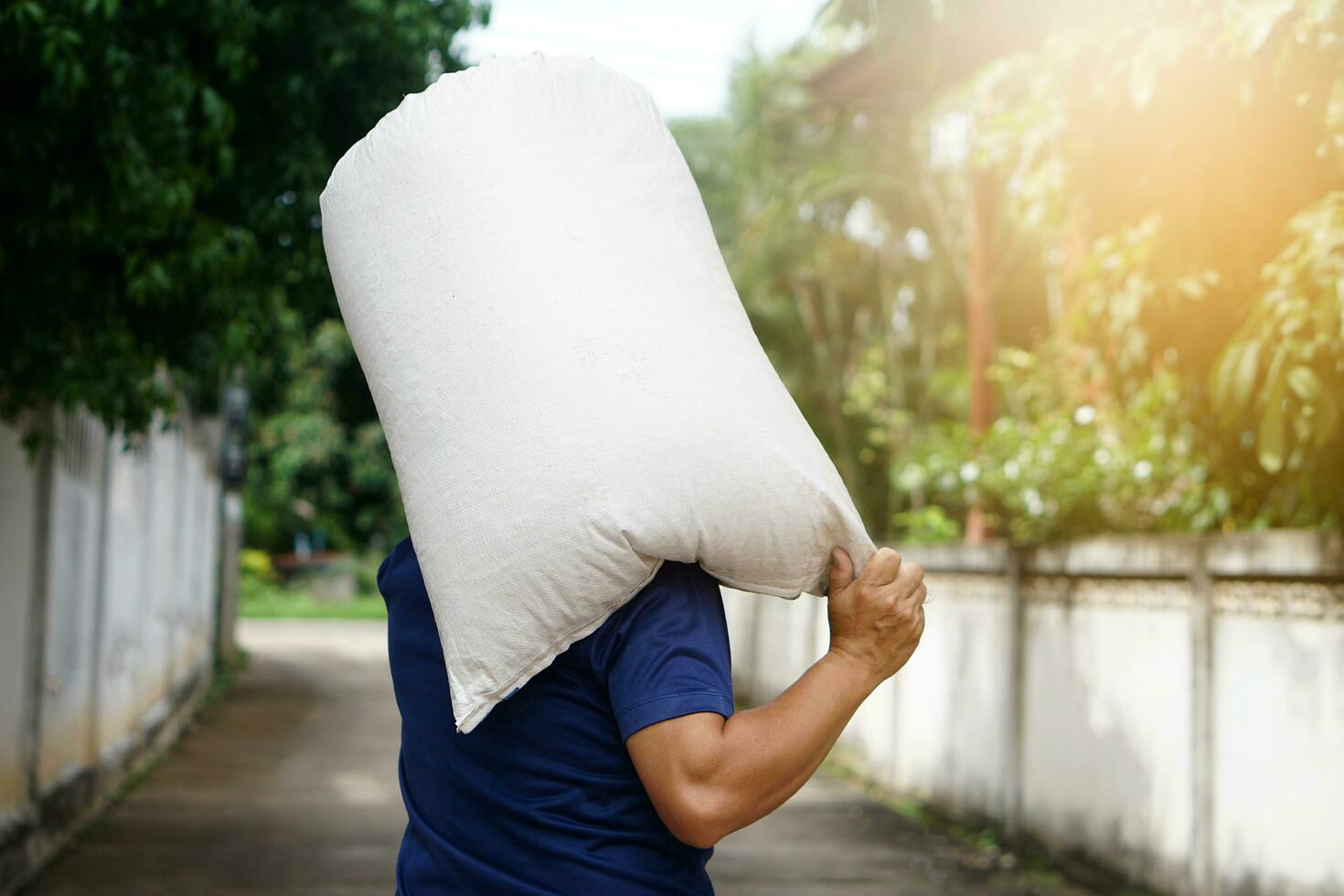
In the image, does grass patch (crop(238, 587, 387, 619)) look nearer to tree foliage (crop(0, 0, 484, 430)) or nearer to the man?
tree foliage (crop(0, 0, 484, 430))

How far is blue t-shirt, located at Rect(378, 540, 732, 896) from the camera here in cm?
179

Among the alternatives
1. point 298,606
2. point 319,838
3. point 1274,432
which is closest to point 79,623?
point 319,838

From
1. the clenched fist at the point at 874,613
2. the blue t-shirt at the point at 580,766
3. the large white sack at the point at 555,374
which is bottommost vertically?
the blue t-shirt at the point at 580,766

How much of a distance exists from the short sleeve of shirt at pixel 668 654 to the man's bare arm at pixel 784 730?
0.07 feet

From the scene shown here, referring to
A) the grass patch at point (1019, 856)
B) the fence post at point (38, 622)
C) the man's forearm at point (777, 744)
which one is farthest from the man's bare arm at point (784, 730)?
the fence post at point (38, 622)

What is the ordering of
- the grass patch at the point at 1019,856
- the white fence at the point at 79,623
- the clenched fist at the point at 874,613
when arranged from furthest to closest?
1. the grass patch at the point at 1019,856
2. the white fence at the point at 79,623
3. the clenched fist at the point at 874,613

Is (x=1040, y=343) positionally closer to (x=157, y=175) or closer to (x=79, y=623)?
(x=79, y=623)

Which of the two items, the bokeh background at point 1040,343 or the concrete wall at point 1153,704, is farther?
the concrete wall at point 1153,704

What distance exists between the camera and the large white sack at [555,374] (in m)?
1.81

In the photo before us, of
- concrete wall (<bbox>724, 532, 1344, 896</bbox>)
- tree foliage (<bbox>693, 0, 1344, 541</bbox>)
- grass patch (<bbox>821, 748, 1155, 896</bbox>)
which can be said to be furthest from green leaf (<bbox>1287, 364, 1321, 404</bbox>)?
grass patch (<bbox>821, 748, 1155, 896</bbox>)

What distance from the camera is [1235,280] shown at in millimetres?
5887

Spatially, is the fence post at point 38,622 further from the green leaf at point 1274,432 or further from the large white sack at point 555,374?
the large white sack at point 555,374

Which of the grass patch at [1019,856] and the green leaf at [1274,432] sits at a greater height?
the green leaf at [1274,432]

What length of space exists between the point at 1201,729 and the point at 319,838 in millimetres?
4532
